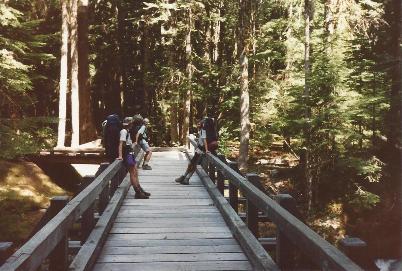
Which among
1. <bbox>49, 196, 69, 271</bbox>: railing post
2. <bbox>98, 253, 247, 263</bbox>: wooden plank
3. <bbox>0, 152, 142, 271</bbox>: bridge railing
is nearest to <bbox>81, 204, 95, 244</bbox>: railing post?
<bbox>0, 152, 142, 271</bbox>: bridge railing

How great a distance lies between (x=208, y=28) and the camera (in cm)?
3328

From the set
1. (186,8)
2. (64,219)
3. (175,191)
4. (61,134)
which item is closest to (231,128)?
(186,8)

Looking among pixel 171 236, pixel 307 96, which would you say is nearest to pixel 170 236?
pixel 171 236

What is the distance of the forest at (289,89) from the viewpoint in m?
18.2

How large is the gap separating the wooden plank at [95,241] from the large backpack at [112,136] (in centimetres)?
182

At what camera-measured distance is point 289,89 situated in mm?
20391

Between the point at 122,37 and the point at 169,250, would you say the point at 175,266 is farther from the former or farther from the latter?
the point at 122,37

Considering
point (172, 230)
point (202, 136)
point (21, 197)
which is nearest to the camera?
point (172, 230)

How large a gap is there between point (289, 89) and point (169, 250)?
52.3 feet

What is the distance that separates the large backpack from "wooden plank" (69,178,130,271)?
1.82 metres

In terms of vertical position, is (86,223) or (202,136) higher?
(202,136)

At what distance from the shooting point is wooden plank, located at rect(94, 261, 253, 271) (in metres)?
4.89

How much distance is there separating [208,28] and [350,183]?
58.1 feet

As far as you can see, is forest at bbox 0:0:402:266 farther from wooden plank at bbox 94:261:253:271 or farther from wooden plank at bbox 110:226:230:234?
wooden plank at bbox 94:261:253:271
